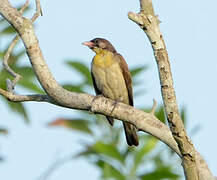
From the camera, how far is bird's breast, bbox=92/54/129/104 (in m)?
7.36

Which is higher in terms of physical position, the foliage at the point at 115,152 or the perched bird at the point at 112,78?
the perched bird at the point at 112,78

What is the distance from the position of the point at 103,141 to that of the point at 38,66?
100 centimetres

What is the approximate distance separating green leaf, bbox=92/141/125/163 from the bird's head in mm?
2582

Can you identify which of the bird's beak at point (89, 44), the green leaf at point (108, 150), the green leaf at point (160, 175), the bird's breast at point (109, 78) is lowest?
the green leaf at point (160, 175)

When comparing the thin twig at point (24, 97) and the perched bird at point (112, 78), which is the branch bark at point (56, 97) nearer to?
the thin twig at point (24, 97)

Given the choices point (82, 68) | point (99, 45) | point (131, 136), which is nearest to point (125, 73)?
point (99, 45)

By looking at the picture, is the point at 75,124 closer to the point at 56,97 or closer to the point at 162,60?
the point at 56,97

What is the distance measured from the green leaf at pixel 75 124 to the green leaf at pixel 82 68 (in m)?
0.50

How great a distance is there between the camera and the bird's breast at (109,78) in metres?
7.36

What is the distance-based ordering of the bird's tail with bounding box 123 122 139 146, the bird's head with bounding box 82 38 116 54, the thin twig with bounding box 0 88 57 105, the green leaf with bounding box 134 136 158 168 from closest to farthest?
the thin twig with bounding box 0 88 57 105 < the green leaf with bounding box 134 136 158 168 < the bird's tail with bounding box 123 122 139 146 < the bird's head with bounding box 82 38 116 54

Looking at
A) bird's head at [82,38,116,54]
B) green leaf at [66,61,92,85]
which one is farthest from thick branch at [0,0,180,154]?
bird's head at [82,38,116,54]

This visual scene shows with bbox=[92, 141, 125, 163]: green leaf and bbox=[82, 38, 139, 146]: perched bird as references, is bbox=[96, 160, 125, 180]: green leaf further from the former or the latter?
bbox=[82, 38, 139, 146]: perched bird

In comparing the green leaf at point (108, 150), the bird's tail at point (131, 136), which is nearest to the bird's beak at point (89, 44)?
the bird's tail at point (131, 136)

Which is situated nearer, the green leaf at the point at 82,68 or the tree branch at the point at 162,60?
the tree branch at the point at 162,60
